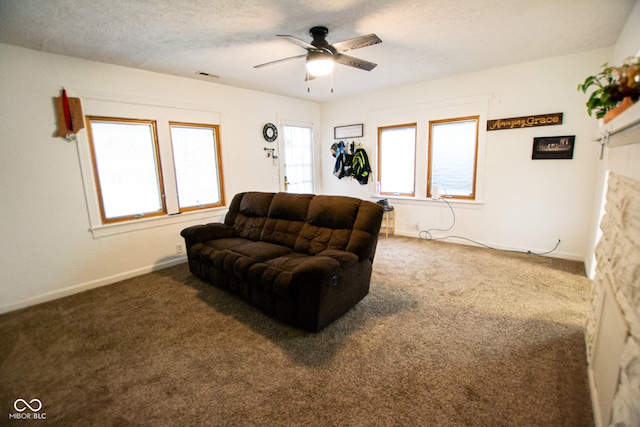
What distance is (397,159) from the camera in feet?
16.6

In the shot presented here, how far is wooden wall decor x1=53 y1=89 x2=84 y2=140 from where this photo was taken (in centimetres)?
290

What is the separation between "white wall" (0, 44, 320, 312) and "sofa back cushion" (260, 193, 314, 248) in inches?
63.4

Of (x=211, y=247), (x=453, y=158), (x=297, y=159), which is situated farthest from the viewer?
(x=297, y=159)

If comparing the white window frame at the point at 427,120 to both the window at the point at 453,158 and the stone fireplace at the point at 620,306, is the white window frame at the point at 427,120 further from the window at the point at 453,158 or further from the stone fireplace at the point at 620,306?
the stone fireplace at the point at 620,306

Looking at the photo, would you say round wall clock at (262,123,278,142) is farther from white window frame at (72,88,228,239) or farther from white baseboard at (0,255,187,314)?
white baseboard at (0,255,187,314)

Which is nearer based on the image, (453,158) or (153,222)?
(153,222)

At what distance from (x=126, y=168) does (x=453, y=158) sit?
4.79 meters

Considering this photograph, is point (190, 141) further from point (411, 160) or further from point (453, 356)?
point (453, 356)

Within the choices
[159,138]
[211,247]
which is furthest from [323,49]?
[159,138]

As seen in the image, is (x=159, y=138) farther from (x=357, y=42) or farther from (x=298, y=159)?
(x=357, y=42)

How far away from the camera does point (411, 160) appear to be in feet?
16.1

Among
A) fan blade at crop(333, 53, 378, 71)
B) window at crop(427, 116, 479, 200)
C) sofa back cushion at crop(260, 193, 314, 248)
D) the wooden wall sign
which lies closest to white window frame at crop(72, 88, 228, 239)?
sofa back cushion at crop(260, 193, 314, 248)

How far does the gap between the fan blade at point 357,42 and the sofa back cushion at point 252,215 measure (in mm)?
1867

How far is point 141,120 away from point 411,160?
4215 millimetres
